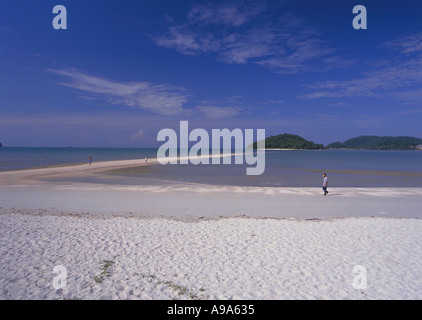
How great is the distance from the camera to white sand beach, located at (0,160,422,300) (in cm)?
558

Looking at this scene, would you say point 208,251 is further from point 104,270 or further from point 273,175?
point 273,175

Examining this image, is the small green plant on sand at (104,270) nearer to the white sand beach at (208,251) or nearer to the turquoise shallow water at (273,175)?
the white sand beach at (208,251)

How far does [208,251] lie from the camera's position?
7590 mm

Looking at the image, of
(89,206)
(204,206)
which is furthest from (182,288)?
(89,206)

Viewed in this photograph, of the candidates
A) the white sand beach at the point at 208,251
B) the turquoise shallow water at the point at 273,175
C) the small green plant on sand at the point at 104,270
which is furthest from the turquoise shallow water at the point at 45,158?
the small green plant on sand at the point at 104,270

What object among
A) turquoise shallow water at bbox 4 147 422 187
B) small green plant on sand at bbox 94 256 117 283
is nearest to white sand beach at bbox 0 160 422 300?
small green plant on sand at bbox 94 256 117 283

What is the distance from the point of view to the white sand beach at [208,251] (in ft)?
Answer: 18.3

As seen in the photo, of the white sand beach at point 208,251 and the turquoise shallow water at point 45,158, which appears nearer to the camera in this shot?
the white sand beach at point 208,251

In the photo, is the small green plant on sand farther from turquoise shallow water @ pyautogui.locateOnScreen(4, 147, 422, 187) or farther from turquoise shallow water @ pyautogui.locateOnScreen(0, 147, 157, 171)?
turquoise shallow water @ pyautogui.locateOnScreen(0, 147, 157, 171)

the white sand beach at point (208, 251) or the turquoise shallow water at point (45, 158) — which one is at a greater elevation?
the turquoise shallow water at point (45, 158)

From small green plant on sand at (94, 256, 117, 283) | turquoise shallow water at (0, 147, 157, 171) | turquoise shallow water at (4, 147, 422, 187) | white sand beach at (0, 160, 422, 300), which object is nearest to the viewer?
white sand beach at (0, 160, 422, 300)

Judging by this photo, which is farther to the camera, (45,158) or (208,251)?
(45,158)

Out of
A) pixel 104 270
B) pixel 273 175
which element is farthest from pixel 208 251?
pixel 273 175
